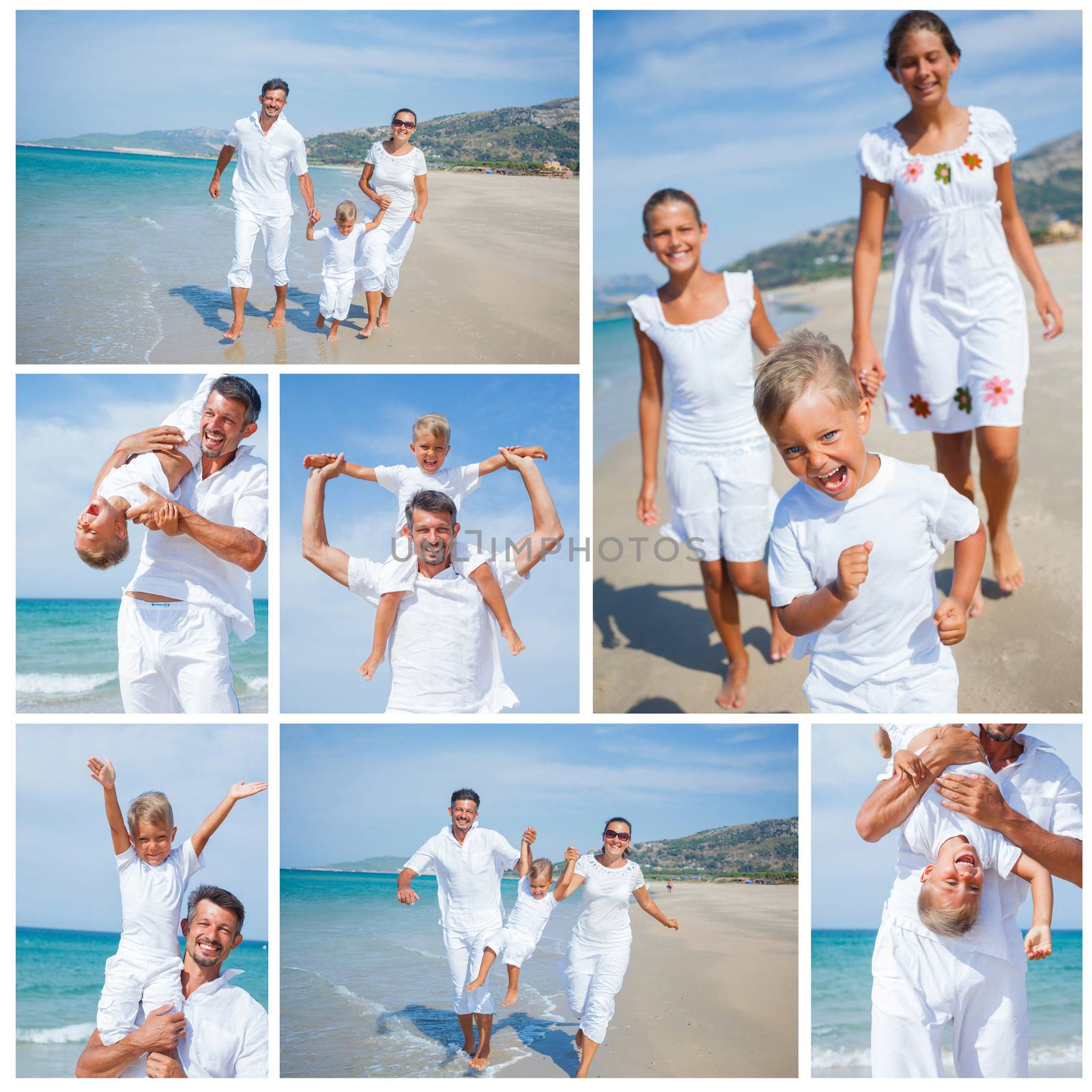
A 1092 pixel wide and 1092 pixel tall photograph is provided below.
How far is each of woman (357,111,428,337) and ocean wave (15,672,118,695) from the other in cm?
332

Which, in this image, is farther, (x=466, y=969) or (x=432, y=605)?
(x=466, y=969)

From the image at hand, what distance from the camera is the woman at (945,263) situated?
3602 mm

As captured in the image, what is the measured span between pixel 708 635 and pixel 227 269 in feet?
9.76

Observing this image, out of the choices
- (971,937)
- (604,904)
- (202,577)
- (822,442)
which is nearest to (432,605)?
(202,577)

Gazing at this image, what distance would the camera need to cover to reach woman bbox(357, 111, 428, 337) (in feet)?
14.4

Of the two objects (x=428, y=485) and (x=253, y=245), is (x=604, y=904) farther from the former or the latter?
(x=253, y=245)

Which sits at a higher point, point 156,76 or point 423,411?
point 156,76

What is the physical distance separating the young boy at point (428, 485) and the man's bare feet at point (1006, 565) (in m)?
2.25

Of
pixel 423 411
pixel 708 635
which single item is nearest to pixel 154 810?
pixel 423 411

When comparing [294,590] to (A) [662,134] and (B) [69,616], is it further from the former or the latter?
(A) [662,134]

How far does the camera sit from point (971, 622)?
167 inches

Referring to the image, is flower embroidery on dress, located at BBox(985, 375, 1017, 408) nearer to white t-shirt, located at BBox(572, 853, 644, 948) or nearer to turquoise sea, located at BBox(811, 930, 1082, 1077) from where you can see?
turquoise sea, located at BBox(811, 930, 1082, 1077)

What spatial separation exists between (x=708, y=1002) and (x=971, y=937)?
1.40 m

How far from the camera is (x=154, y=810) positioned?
3346 mm
